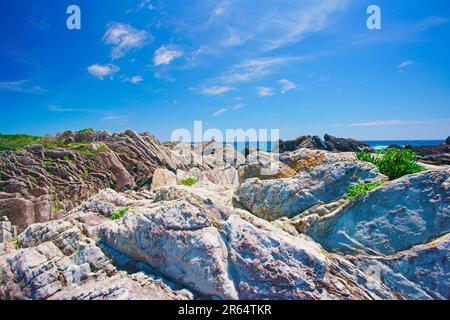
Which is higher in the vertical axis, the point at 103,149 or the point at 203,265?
Result: the point at 103,149

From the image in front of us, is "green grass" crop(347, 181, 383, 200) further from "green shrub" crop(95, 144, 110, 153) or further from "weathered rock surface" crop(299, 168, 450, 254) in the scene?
"green shrub" crop(95, 144, 110, 153)

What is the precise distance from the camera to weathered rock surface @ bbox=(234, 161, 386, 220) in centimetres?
1377

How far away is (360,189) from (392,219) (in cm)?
202

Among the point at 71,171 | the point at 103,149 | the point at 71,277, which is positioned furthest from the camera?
the point at 103,149

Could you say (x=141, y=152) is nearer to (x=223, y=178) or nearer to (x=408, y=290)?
(x=223, y=178)

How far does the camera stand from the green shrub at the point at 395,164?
13.5 m

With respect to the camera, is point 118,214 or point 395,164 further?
point 395,164

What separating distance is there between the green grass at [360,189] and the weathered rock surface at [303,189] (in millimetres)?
387

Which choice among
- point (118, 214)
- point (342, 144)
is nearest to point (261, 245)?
point (118, 214)

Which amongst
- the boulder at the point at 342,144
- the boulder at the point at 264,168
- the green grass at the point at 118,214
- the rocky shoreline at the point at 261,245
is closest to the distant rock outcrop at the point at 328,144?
the boulder at the point at 342,144

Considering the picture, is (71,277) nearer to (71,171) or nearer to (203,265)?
(203,265)

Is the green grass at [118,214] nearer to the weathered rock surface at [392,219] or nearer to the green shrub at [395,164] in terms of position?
the weathered rock surface at [392,219]

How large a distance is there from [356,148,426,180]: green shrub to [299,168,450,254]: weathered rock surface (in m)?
1.63

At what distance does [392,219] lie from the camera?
11117 millimetres
